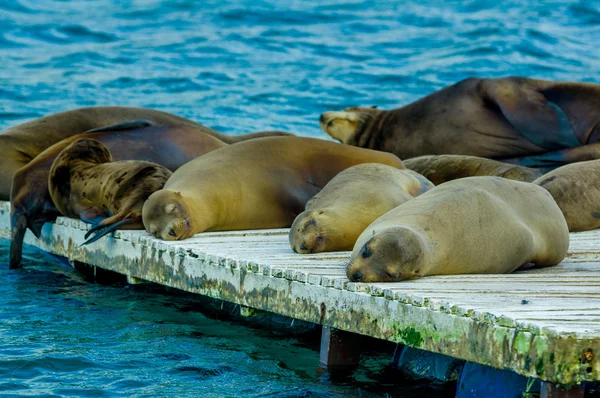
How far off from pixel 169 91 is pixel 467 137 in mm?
9122

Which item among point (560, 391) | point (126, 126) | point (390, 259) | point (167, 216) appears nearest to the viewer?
point (560, 391)

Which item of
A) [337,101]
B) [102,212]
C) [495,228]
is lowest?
[337,101]

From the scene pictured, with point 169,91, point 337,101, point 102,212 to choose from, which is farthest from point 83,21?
point 102,212

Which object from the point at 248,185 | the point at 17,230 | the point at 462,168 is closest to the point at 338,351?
the point at 248,185

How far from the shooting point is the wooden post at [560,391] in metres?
3.45

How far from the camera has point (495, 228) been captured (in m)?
4.54

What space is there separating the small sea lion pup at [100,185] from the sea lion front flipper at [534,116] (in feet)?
10.0

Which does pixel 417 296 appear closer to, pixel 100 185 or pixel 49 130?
pixel 100 185

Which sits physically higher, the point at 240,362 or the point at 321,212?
the point at 321,212

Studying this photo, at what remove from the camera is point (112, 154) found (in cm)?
705

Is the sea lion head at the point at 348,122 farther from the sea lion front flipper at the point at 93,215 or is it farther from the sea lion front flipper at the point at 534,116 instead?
the sea lion front flipper at the point at 93,215

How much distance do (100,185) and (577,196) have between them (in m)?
2.60

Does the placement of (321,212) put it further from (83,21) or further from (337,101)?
(83,21)

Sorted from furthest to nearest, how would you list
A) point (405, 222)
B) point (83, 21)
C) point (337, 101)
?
point (83, 21) < point (337, 101) < point (405, 222)
